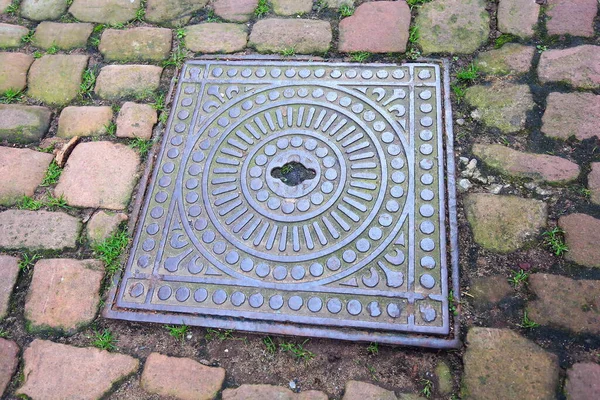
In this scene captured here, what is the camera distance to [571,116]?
2.06 metres

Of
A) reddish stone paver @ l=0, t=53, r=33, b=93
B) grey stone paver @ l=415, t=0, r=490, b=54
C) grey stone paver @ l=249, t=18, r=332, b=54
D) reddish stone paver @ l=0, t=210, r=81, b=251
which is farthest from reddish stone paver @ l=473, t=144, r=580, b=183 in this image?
reddish stone paver @ l=0, t=53, r=33, b=93

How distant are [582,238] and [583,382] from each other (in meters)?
0.55

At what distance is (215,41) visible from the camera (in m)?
2.57

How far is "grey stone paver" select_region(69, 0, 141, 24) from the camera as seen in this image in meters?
2.74

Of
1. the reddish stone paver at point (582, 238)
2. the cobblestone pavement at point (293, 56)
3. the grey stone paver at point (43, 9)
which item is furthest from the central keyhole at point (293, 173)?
the grey stone paver at point (43, 9)

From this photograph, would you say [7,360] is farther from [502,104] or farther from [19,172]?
[502,104]

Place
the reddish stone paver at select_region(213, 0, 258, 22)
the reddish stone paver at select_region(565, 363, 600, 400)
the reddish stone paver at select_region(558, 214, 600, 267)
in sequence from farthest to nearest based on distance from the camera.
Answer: the reddish stone paver at select_region(213, 0, 258, 22) < the reddish stone paver at select_region(558, 214, 600, 267) < the reddish stone paver at select_region(565, 363, 600, 400)

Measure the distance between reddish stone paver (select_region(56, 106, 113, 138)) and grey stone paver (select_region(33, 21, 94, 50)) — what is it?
508mm

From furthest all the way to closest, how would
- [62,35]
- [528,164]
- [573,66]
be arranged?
1. [62,35]
2. [573,66]
3. [528,164]

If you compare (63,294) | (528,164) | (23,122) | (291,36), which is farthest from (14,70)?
(528,164)

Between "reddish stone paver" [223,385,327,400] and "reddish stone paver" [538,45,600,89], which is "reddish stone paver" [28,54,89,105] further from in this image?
"reddish stone paver" [538,45,600,89]

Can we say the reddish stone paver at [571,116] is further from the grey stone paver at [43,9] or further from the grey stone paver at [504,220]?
the grey stone paver at [43,9]

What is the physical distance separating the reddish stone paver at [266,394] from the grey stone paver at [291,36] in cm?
168

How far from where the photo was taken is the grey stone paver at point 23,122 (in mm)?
2371
